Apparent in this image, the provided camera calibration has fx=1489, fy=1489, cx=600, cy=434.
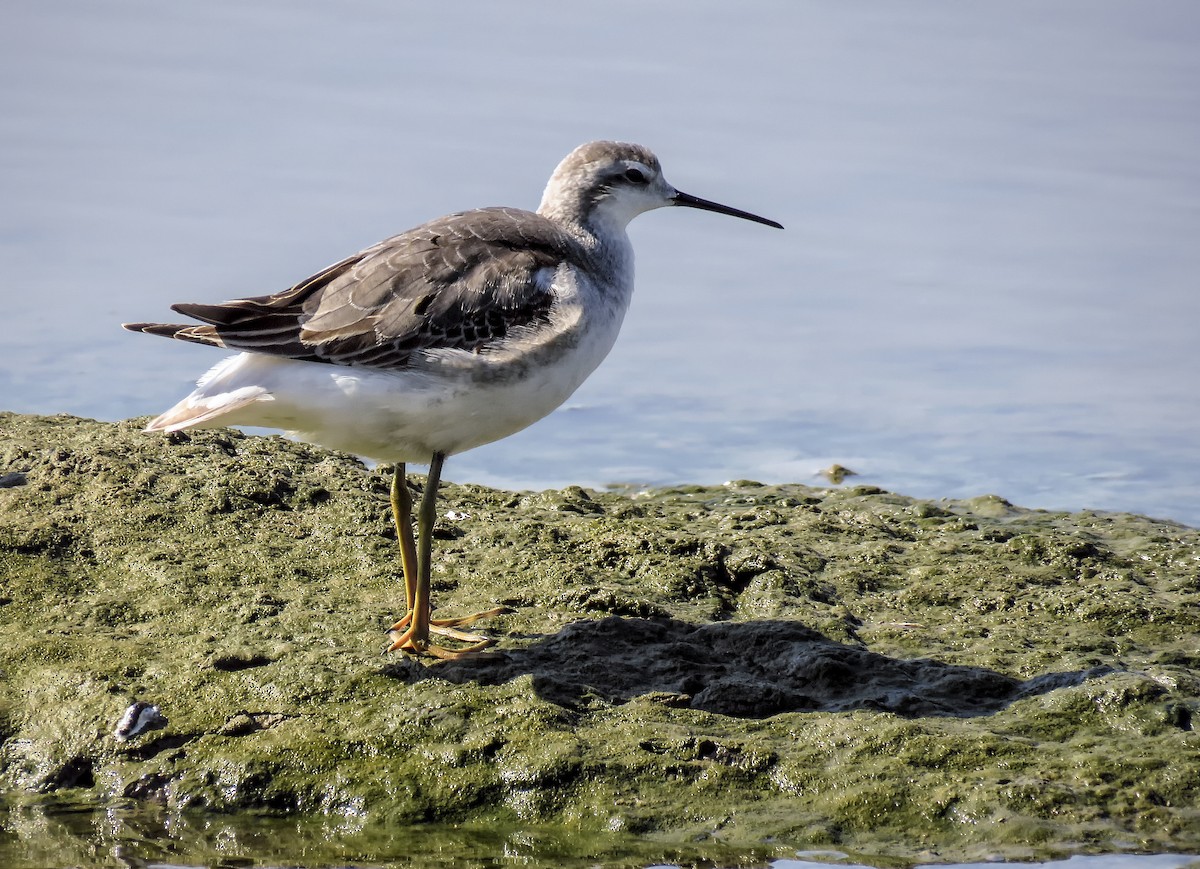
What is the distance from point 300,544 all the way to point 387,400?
1210 mm

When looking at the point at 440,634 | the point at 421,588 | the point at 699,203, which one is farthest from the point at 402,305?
the point at 699,203

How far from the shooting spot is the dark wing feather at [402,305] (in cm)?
657

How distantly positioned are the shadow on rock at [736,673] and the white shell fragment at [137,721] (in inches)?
36.1

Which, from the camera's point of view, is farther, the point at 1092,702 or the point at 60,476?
the point at 60,476

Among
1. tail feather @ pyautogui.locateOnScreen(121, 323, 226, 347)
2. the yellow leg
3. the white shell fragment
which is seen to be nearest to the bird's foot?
the yellow leg

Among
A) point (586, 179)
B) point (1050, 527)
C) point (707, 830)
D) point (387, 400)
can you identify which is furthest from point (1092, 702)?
point (586, 179)

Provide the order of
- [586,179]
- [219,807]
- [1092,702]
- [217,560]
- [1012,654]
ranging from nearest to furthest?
1. [219,807]
2. [1092,702]
3. [1012,654]
4. [217,560]
5. [586,179]

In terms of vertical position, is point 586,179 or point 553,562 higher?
point 586,179

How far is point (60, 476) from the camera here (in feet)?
24.6

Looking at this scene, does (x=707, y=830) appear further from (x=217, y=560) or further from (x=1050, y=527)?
(x=1050, y=527)

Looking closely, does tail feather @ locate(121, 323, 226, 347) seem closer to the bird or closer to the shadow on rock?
the bird

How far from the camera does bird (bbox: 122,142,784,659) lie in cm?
650

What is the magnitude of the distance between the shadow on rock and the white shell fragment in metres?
0.92

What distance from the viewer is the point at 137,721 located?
581 centimetres
